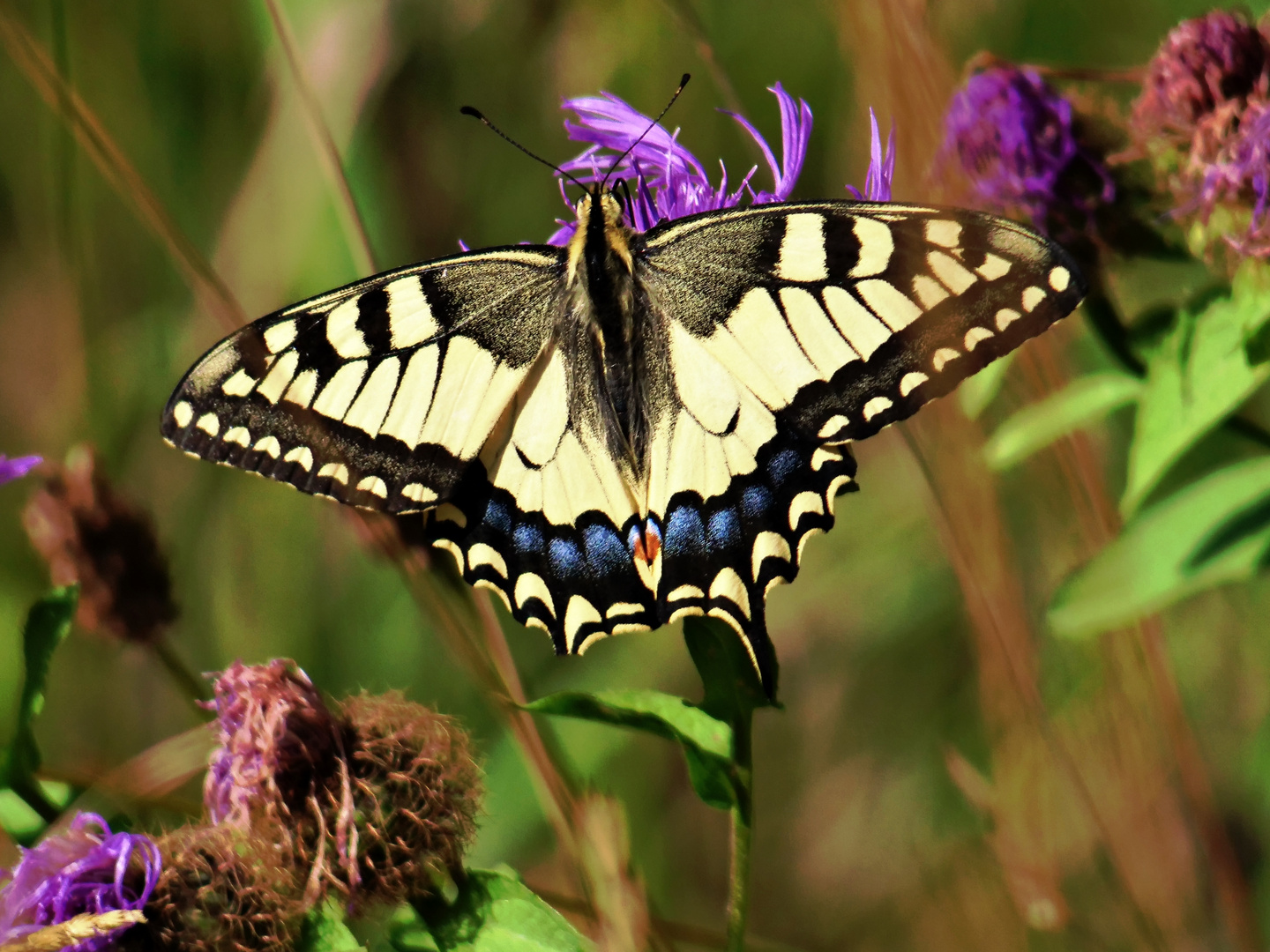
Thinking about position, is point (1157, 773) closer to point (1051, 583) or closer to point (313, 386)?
point (1051, 583)

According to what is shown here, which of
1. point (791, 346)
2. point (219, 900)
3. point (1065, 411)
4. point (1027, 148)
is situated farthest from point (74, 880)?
point (1027, 148)

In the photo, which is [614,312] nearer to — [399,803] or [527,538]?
[527,538]

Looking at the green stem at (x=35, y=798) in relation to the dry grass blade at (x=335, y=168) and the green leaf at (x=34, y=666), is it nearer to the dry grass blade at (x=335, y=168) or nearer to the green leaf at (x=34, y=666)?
the green leaf at (x=34, y=666)

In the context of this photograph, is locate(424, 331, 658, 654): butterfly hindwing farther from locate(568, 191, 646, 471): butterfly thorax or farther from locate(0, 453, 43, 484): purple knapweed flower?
locate(0, 453, 43, 484): purple knapweed flower

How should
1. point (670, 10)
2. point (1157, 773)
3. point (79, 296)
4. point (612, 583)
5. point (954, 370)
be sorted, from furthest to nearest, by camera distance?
point (79, 296), point (1157, 773), point (670, 10), point (612, 583), point (954, 370)

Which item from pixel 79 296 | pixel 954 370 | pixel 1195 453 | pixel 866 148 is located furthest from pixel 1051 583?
pixel 79 296

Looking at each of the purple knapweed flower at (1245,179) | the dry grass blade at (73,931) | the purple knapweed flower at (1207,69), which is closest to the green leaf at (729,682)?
the dry grass blade at (73,931)
